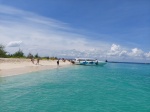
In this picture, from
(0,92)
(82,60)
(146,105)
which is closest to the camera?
(146,105)

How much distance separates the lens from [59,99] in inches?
693

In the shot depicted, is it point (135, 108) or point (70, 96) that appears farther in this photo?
point (70, 96)

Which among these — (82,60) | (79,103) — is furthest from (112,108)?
(82,60)

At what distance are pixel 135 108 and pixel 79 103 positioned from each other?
4.42 meters

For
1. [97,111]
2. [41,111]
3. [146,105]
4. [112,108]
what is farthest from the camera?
[146,105]

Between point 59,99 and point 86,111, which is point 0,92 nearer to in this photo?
point 59,99

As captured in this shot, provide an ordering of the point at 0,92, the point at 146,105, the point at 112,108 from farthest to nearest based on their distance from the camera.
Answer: the point at 0,92, the point at 146,105, the point at 112,108

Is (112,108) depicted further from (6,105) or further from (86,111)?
(6,105)

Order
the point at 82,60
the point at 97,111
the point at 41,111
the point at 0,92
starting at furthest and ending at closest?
1. the point at 82,60
2. the point at 0,92
3. the point at 97,111
4. the point at 41,111

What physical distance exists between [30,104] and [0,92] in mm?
5059

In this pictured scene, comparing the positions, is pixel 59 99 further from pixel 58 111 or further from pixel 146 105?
pixel 146 105

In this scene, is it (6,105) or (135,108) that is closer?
(6,105)

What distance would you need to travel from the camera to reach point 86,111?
14273mm

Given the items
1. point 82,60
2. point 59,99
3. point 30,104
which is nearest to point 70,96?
point 59,99
